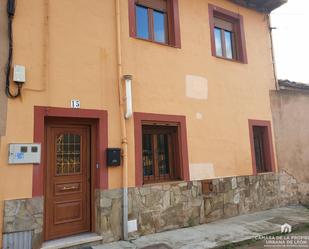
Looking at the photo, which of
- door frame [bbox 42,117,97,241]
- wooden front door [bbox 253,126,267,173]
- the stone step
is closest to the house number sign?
door frame [bbox 42,117,97,241]

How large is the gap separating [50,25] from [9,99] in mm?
1704

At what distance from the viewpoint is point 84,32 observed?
5754 mm

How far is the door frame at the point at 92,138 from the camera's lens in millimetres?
4901

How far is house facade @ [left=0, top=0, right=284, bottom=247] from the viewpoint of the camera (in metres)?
4.94

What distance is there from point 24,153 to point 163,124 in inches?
123

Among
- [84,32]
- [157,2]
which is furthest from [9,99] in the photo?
[157,2]

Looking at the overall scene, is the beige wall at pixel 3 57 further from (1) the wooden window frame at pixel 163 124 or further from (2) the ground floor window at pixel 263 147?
(2) the ground floor window at pixel 263 147

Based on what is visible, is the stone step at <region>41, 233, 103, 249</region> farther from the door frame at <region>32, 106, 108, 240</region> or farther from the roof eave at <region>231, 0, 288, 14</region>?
the roof eave at <region>231, 0, 288, 14</region>

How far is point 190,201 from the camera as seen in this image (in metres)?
6.58

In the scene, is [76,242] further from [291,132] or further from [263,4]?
[263,4]

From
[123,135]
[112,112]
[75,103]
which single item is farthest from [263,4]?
[75,103]

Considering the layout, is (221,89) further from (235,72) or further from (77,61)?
(77,61)

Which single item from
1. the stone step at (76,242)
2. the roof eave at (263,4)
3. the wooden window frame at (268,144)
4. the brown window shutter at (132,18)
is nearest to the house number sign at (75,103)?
the brown window shutter at (132,18)

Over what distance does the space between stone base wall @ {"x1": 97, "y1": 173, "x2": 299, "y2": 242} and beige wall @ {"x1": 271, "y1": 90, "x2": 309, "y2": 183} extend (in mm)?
645
